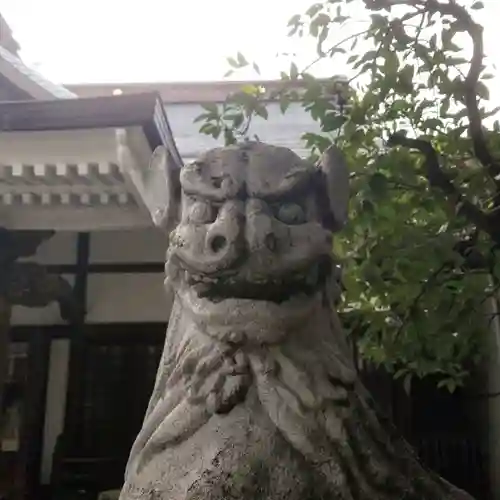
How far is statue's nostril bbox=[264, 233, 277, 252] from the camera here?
1419 mm

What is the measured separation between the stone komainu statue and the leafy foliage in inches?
40.3

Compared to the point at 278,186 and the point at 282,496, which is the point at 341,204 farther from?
the point at 282,496

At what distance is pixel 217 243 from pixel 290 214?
0.15 m

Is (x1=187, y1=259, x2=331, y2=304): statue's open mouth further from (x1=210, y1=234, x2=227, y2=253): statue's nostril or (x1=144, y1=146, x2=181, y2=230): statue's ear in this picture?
(x1=144, y1=146, x2=181, y2=230): statue's ear

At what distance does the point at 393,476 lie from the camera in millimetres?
1383

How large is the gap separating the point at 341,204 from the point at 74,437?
4.26 meters

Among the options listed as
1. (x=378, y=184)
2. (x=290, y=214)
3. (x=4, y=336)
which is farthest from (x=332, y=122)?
(x=4, y=336)

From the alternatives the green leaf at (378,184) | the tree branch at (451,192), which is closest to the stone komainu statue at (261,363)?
the green leaf at (378,184)

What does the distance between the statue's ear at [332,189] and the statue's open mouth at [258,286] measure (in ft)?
0.40

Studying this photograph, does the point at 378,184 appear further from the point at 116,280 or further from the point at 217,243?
the point at 116,280

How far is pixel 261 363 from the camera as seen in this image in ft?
4.63

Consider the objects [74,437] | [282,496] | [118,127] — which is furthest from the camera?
[74,437]

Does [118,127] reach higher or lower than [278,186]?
higher

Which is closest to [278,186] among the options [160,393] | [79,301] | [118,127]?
[160,393]
